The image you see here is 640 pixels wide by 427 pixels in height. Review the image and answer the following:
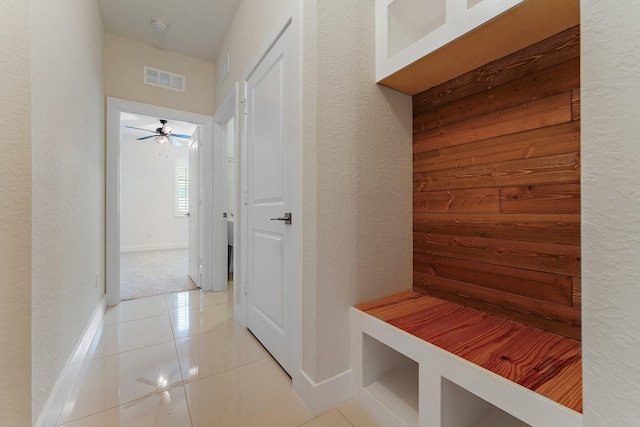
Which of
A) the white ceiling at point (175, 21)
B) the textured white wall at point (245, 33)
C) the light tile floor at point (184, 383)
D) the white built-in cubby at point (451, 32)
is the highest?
the white ceiling at point (175, 21)

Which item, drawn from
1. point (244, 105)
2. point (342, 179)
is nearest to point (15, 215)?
point (342, 179)

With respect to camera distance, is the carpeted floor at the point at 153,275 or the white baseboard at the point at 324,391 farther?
the carpeted floor at the point at 153,275

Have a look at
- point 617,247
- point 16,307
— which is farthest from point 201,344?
point 617,247

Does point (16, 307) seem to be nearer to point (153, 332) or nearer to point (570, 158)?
point (153, 332)

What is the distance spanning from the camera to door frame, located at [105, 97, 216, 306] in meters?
2.55

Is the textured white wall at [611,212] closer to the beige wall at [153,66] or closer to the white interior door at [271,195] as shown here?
the white interior door at [271,195]

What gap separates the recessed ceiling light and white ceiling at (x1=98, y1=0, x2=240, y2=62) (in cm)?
3

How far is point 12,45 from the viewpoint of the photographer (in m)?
0.90

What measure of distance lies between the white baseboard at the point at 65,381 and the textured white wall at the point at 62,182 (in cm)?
4

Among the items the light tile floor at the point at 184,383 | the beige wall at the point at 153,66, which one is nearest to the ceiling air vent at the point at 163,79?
the beige wall at the point at 153,66

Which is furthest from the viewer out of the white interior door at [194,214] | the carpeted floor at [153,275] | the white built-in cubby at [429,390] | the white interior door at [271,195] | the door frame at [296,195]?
the white interior door at [194,214]

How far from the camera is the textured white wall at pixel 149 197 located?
5.88m

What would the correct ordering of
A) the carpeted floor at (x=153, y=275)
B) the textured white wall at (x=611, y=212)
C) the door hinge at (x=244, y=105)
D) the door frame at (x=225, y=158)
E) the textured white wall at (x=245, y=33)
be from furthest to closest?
the carpeted floor at (x=153, y=275)
the door frame at (x=225, y=158)
the door hinge at (x=244, y=105)
the textured white wall at (x=245, y=33)
the textured white wall at (x=611, y=212)

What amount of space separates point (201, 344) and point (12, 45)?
1.78 metres
